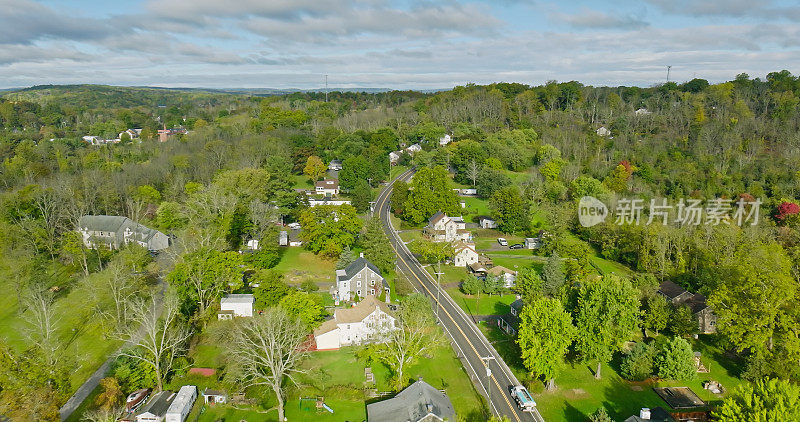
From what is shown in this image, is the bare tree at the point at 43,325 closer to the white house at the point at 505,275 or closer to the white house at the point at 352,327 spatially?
the white house at the point at 352,327

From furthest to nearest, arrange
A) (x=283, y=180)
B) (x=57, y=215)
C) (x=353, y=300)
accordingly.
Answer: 1. (x=283, y=180)
2. (x=57, y=215)
3. (x=353, y=300)

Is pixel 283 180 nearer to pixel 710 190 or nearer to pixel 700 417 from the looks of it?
pixel 700 417

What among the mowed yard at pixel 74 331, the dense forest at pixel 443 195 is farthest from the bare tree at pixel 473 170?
the mowed yard at pixel 74 331

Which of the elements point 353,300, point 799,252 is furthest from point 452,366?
Answer: point 799,252

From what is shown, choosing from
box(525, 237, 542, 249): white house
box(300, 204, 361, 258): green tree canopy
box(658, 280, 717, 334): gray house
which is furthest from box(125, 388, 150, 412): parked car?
box(525, 237, 542, 249): white house

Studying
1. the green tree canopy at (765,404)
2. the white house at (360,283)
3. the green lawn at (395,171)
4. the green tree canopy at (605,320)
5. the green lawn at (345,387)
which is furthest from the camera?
the green lawn at (395,171)
